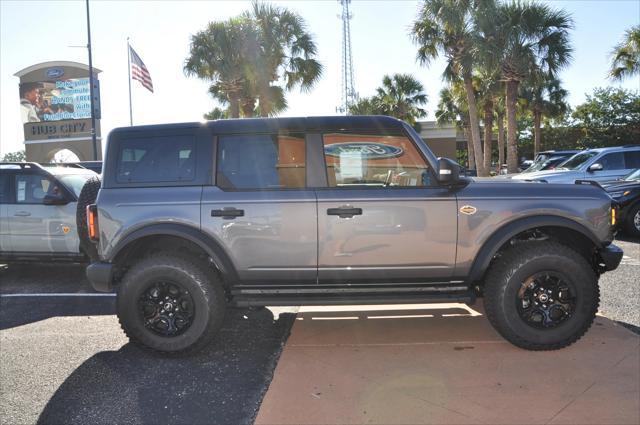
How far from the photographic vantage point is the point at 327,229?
12.3 ft

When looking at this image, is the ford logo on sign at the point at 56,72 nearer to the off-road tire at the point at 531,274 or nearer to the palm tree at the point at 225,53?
the palm tree at the point at 225,53

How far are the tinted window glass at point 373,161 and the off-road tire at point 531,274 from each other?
3.21ft

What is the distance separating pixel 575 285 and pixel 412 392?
1.64 metres

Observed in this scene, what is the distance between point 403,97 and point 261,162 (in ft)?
93.8

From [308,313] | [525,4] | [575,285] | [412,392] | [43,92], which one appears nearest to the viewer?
[412,392]

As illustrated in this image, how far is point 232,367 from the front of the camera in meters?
3.68

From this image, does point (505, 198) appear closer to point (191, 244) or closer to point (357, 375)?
point (357, 375)

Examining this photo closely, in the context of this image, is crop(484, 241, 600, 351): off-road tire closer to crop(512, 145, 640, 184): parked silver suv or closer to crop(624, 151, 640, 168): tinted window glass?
crop(512, 145, 640, 184): parked silver suv

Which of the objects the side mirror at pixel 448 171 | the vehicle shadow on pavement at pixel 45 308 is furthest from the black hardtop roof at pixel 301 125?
the vehicle shadow on pavement at pixel 45 308

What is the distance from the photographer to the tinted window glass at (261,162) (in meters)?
3.86

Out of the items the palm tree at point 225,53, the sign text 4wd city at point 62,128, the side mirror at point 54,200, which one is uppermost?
the palm tree at point 225,53

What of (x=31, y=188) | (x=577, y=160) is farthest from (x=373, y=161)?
(x=577, y=160)

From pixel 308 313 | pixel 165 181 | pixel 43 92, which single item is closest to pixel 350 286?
pixel 308 313

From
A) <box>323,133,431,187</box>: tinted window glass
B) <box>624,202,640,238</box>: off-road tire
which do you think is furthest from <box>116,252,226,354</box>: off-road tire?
<box>624,202,640,238</box>: off-road tire
